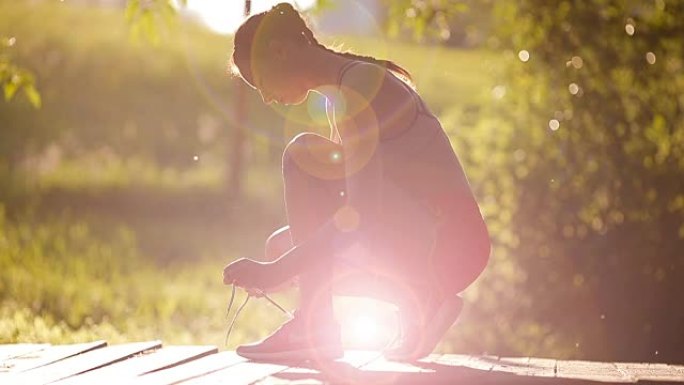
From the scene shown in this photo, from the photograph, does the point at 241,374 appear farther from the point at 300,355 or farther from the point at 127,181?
the point at 127,181

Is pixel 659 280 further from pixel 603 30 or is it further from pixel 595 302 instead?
pixel 603 30

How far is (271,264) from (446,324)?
68 cm

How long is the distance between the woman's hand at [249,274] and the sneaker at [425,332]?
58 cm

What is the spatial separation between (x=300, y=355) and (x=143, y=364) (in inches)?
21.0

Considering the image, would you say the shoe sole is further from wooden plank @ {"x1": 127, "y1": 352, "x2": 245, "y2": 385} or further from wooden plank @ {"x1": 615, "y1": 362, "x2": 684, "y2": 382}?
wooden plank @ {"x1": 615, "y1": 362, "x2": 684, "y2": 382}

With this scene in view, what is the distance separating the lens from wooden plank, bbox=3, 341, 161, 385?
12.5 feet

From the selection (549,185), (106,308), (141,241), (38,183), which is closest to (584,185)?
(549,185)

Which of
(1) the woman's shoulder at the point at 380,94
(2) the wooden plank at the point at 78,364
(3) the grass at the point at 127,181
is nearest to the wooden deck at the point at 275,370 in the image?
(2) the wooden plank at the point at 78,364

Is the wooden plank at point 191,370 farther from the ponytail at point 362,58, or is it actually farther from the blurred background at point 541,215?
the blurred background at point 541,215

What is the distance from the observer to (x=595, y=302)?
26.0ft

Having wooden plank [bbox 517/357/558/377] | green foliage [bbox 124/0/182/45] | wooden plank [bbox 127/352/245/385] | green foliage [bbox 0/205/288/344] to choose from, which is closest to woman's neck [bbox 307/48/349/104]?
wooden plank [bbox 127/352/245/385]

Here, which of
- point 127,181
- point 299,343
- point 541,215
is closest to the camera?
point 299,343

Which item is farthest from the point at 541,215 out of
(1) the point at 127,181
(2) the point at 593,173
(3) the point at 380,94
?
(1) the point at 127,181

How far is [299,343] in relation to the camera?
13.3 feet
